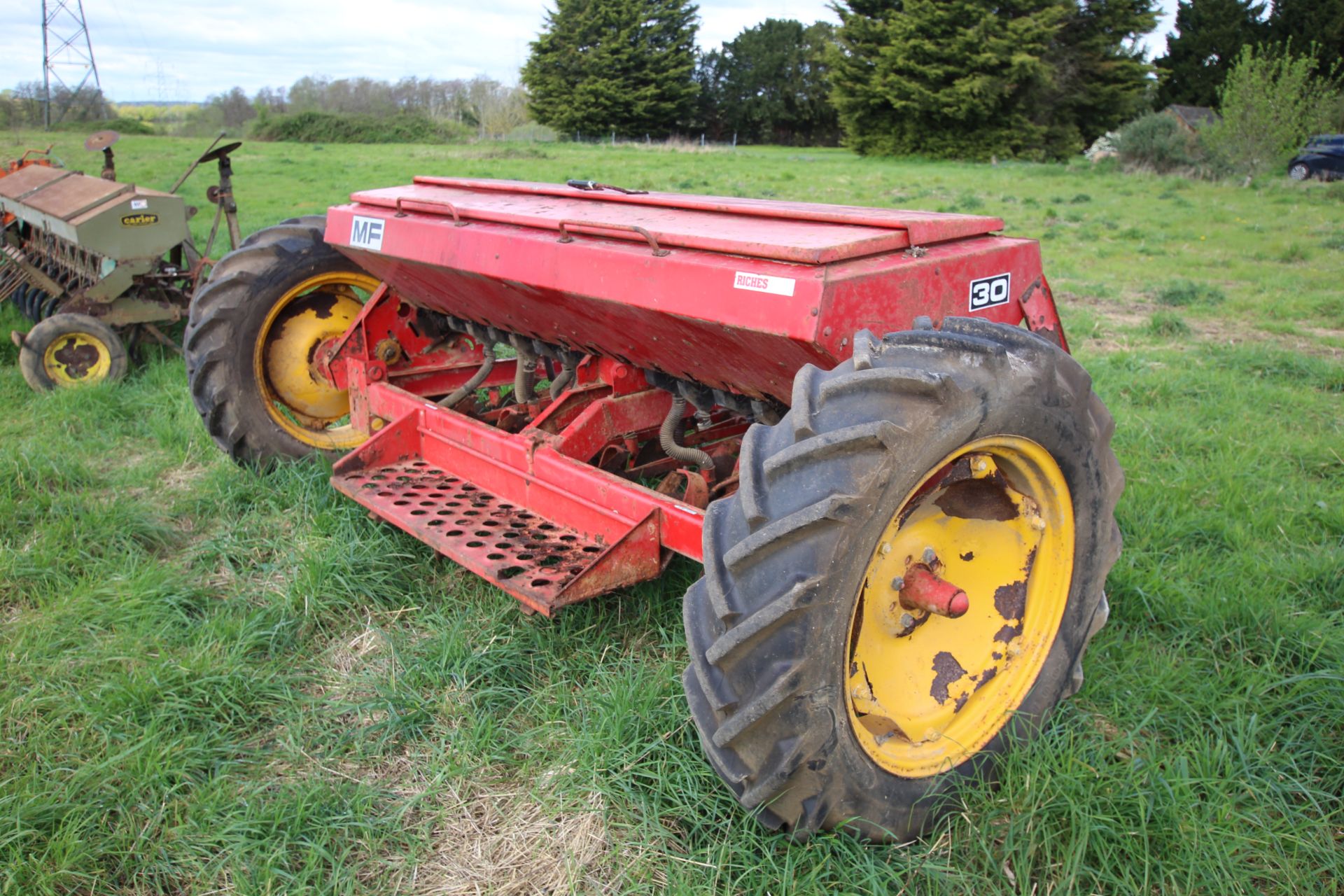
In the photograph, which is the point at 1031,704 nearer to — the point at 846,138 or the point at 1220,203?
the point at 1220,203

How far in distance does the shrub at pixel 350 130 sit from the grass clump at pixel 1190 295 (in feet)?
111

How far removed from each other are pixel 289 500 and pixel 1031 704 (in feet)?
9.61

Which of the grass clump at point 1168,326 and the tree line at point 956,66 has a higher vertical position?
the tree line at point 956,66

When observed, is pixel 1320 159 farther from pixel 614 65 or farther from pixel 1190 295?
pixel 614 65

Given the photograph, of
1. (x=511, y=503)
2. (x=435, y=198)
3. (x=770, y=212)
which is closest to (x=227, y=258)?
(x=435, y=198)

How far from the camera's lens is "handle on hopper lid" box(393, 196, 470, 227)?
3.47m

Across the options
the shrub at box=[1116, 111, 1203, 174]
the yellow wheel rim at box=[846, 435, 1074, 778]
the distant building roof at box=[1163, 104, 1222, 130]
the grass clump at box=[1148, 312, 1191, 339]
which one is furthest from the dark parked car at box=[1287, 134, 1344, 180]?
the yellow wheel rim at box=[846, 435, 1074, 778]

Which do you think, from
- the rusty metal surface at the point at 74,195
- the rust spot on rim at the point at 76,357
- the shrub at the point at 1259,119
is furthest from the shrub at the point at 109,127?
the shrub at the point at 1259,119

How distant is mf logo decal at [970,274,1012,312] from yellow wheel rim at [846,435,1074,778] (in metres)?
0.60

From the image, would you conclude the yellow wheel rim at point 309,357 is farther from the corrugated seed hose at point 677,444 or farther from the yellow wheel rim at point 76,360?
the yellow wheel rim at point 76,360

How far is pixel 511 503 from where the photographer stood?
3.37 metres

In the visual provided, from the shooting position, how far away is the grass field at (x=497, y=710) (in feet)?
6.98

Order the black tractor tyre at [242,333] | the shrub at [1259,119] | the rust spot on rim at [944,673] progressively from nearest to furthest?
the rust spot on rim at [944,673] < the black tractor tyre at [242,333] < the shrub at [1259,119]

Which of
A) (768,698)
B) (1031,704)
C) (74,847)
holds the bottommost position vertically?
(74,847)
